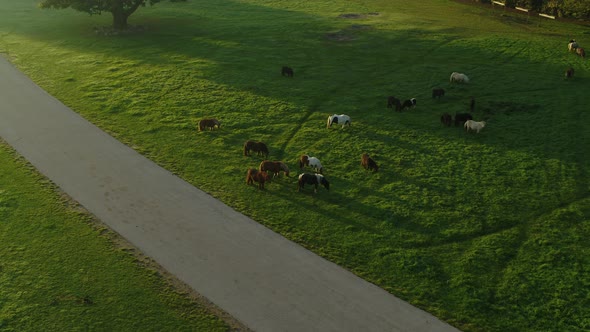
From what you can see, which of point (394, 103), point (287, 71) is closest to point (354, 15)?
point (287, 71)

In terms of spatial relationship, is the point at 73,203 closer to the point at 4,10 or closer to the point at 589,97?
the point at 589,97

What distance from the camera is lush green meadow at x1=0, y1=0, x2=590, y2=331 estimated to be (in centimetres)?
1948

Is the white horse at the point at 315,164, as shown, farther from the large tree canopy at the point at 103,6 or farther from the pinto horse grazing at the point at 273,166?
the large tree canopy at the point at 103,6

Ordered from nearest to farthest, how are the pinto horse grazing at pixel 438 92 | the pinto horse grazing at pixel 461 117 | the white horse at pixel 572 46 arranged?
the pinto horse grazing at pixel 461 117 → the pinto horse grazing at pixel 438 92 → the white horse at pixel 572 46

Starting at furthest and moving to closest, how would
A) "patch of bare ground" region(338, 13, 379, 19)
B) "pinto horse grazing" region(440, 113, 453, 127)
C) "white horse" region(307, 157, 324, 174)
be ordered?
1. "patch of bare ground" region(338, 13, 379, 19)
2. "pinto horse grazing" region(440, 113, 453, 127)
3. "white horse" region(307, 157, 324, 174)

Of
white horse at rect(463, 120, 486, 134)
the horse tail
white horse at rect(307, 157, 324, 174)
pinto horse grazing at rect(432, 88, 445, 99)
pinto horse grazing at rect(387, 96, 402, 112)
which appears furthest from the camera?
pinto horse grazing at rect(432, 88, 445, 99)

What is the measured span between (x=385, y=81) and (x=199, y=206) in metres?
20.9

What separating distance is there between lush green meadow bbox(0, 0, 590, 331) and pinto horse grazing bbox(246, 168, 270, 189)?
44cm

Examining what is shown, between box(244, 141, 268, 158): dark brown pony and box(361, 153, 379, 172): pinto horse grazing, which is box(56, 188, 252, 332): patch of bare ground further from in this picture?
box(361, 153, 379, 172): pinto horse grazing

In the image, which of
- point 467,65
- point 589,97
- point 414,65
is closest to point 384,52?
point 414,65

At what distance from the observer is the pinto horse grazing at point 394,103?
33406 mm

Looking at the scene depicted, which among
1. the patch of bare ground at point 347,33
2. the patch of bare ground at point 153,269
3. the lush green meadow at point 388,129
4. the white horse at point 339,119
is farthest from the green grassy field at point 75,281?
the patch of bare ground at point 347,33

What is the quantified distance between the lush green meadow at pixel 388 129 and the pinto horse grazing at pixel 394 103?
674mm

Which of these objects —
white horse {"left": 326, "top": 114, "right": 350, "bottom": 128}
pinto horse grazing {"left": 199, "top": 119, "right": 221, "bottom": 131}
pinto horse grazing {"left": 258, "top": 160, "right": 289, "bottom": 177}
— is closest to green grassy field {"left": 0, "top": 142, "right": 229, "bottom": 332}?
pinto horse grazing {"left": 258, "top": 160, "right": 289, "bottom": 177}
